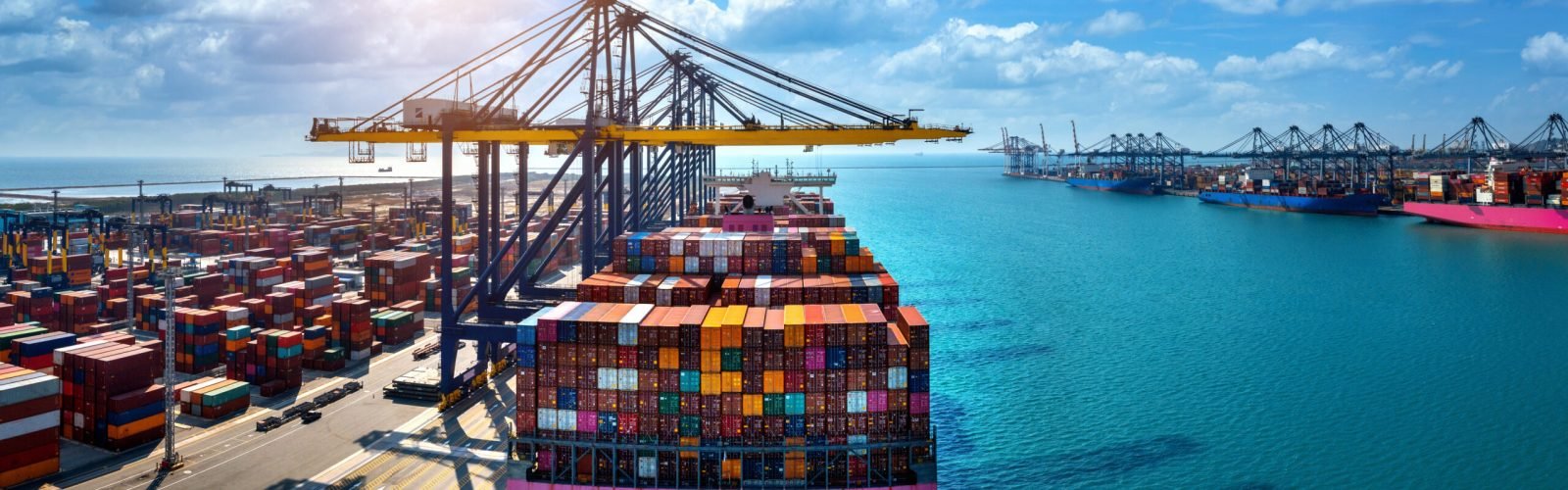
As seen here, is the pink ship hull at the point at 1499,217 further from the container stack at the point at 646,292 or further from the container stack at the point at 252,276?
the container stack at the point at 252,276

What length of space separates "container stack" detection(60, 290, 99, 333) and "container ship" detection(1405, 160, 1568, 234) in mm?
125416

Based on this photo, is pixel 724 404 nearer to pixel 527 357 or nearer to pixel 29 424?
pixel 527 357

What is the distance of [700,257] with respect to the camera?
3034 cm

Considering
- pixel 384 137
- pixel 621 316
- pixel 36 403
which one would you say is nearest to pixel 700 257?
pixel 621 316

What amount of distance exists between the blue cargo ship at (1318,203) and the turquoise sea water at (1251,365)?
1661 inches

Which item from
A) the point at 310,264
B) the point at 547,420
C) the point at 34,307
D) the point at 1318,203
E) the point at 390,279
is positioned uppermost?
the point at 1318,203

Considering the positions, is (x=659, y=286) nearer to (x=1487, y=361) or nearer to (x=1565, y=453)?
(x=1565, y=453)

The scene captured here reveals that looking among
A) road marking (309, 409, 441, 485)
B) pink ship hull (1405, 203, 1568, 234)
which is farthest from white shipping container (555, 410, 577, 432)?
pink ship hull (1405, 203, 1568, 234)

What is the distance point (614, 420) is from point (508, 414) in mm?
13122

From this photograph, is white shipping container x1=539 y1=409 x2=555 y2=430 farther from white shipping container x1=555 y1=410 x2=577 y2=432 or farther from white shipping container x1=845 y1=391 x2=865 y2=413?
white shipping container x1=845 y1=391 x2=865 y2=413

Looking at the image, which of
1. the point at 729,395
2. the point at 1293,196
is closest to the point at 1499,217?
the point at 1293,196

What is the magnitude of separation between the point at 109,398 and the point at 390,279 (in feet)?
82.5

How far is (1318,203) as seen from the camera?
433ft

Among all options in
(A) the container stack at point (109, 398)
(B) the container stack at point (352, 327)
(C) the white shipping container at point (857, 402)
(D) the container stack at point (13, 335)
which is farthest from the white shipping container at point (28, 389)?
(C) the white shipping container at point (857, 402)
